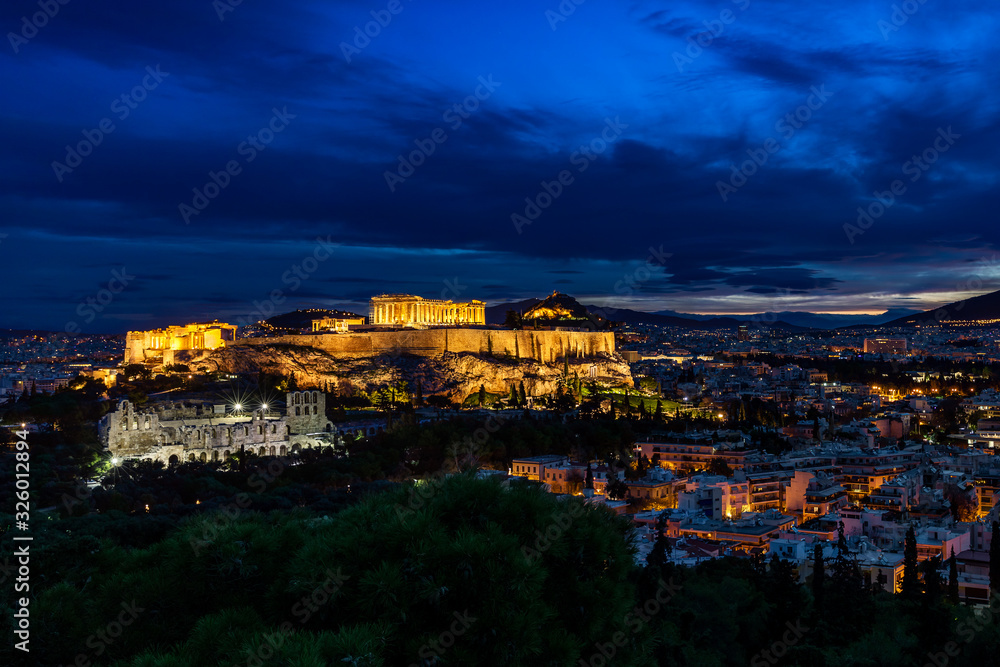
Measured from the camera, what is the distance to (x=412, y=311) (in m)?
41.9

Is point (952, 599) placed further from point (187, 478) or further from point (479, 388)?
point (479, 388)

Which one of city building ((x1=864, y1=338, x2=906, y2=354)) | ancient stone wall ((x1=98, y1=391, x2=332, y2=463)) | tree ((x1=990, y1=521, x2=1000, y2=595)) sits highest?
city building ((x1=864, y1=338, x2=906, y2=354))

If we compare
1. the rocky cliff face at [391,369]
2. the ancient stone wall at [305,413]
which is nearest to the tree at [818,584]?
the ancient stone wall at [305,413]

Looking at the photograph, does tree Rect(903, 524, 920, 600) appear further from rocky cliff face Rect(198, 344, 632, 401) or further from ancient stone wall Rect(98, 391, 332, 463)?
rocky cliff face Rect(198, 344, 632, 401)

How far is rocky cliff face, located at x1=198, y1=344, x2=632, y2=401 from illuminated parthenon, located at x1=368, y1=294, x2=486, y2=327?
5.92m

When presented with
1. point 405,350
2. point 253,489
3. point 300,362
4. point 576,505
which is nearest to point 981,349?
point 405,350

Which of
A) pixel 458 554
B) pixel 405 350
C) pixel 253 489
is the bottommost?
pixel 253 489

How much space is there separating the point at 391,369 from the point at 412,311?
8205 millimetres

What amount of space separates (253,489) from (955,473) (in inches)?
713

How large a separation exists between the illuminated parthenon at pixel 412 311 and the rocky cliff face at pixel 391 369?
592cm

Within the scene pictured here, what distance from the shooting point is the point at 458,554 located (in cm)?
355

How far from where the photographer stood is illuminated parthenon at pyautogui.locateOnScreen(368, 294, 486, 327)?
137 feet

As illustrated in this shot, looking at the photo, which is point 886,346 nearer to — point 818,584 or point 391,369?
point 391,369

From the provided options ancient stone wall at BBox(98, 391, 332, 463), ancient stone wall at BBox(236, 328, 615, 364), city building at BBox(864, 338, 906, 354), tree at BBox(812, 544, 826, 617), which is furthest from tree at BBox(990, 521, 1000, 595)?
city building at BBox(864, 338, 906, 354)
